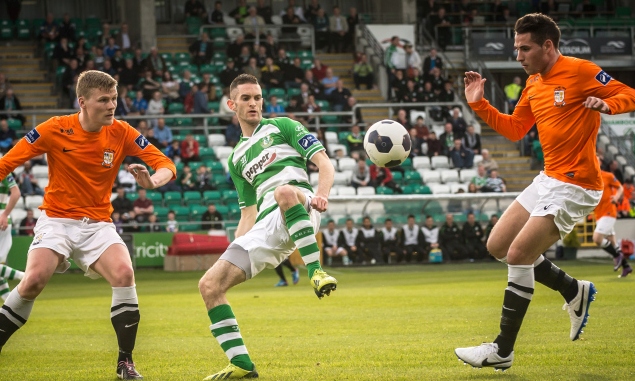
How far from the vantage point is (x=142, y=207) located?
2431cm

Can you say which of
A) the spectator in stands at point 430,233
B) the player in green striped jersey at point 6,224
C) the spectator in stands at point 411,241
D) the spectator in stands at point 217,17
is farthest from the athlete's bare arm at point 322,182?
the spectator in stands at point 217,17

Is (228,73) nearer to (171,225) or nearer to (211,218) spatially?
(211,218)

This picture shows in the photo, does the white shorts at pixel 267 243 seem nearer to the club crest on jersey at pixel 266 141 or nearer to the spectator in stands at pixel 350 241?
the club crest on jersey at pixel 266 141

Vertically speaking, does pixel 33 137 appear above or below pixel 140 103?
above

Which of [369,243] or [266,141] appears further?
[369,243]

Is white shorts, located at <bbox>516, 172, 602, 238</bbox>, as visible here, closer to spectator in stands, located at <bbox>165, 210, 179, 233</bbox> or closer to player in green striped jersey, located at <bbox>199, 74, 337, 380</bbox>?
player in green striped jersey, located at <bbox>199, 74, 337, 380</bbox>

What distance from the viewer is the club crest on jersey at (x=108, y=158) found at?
25.4ft

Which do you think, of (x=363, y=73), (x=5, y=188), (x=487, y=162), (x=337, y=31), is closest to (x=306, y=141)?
(x=5, y=188)

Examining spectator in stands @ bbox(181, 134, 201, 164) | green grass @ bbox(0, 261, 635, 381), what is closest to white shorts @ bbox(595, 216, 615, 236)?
green grass @ bbox(0, 261, 635, 381)

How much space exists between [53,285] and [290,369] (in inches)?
577

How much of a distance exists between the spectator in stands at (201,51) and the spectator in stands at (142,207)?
299 inches

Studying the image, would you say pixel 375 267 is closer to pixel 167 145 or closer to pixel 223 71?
pixel 167 145

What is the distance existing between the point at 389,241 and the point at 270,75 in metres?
7.46

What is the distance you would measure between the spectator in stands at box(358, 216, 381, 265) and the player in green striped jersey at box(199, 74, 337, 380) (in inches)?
689
